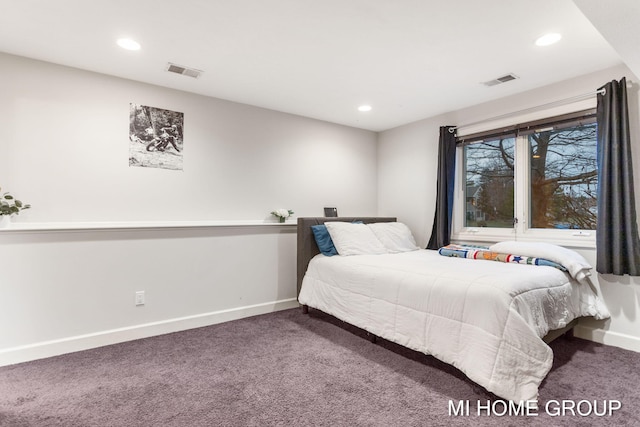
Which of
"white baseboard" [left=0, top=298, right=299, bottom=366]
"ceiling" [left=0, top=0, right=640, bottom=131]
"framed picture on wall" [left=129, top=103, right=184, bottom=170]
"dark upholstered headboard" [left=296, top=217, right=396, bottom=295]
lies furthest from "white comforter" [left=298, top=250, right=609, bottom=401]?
"framed picture on wall" [left=129, top=103, right=184, bottom=170]

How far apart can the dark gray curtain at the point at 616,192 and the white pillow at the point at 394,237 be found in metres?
Result: 1.68

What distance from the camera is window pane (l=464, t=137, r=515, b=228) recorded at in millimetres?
3523

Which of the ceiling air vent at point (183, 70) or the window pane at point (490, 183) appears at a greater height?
the ceiling air vent at point (183, 70)

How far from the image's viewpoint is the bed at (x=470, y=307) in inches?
71.2

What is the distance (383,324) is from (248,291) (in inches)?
62.8

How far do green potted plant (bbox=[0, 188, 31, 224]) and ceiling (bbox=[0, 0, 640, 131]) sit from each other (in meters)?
1.09

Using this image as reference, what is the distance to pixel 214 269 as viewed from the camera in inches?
130

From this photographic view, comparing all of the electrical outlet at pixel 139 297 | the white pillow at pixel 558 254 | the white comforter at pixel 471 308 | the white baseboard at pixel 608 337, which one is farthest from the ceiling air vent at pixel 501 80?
the electrical outlet at pixel 139 297

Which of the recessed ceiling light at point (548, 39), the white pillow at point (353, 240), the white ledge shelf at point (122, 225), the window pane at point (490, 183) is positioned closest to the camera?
the recessed ceiling light at point (548, 39)

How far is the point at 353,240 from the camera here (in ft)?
11.3

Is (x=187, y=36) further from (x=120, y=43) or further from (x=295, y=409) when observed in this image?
(x=295, y=409)

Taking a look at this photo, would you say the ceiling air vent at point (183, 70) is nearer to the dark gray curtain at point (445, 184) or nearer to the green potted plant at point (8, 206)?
the green potted plant at point (8, 206)

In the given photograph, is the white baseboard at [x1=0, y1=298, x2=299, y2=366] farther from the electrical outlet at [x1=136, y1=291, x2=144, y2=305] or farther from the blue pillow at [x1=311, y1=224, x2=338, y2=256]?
the blue pillow at [x1=311, y1=224, x2=338, y2=256]

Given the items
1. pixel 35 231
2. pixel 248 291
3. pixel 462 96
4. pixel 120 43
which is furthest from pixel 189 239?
pixel 462 96
